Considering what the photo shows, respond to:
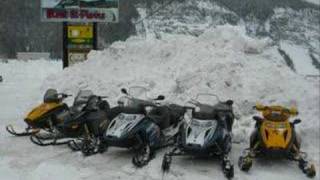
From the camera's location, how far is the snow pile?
12508 millimetres

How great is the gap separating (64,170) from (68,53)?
1524 centimetres

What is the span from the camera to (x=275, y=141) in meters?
9.30

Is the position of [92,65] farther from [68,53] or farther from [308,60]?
[308,60]

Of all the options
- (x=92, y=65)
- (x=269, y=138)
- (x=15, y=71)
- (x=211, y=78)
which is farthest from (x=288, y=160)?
(x=15, y=71)

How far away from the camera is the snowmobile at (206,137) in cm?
933

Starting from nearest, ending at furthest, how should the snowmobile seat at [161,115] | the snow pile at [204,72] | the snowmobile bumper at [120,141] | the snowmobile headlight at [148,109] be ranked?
the snowmobile bumper at [120,141], the snowmobile headlight at [148,109], the snowmobile seat at [161,115], the snow pile at [204,72]

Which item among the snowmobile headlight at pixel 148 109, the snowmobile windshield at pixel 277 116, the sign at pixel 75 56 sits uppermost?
the snowmobile windshield at pixel 277 116

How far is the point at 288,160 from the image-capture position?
9.87 m

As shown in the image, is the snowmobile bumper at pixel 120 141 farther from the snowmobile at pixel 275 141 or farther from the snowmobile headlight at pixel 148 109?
the snowmobile at pixel 275 141

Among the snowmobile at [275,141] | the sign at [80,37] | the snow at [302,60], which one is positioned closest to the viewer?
the snow at [302,60]

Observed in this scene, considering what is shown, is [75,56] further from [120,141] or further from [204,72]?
[120,141]

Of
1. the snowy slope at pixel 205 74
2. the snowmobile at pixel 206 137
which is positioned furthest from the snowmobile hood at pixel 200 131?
the snowy slope at pixel 205 74

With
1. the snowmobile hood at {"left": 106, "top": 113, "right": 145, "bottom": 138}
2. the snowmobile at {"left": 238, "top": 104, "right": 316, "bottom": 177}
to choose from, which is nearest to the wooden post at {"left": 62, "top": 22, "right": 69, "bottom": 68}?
the snowmobile hood at {"left": 106, "top": 113, "right": 145, "bottom": 138}

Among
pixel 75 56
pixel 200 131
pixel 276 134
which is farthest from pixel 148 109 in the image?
pixel 75 56
